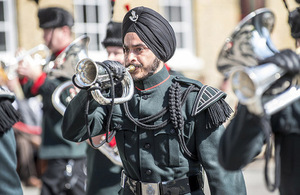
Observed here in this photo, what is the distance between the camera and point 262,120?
2.17 metres

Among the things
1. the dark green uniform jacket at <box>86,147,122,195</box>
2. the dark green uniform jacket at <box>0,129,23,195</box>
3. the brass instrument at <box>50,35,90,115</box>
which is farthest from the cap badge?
the brass instrument at <box>50,35,90,115</box>

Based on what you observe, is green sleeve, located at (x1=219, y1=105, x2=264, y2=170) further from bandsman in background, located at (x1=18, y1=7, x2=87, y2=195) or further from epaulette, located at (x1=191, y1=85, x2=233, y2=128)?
bandsman in background, located at (x1=18, y1=7, x2=87, y2=195)

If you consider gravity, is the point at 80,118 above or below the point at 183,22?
below

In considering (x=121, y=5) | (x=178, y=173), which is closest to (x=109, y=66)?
(x=178, y=173)

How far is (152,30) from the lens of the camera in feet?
10.4

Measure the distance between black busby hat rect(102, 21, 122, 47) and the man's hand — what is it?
236 cm

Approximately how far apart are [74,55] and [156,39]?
6.21 ft

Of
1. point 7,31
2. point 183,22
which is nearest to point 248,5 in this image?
point 183,22

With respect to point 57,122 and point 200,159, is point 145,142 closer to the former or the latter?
point 200,159

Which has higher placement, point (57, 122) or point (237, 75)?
point (237, 75)

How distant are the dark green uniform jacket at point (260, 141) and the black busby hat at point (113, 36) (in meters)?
2.11

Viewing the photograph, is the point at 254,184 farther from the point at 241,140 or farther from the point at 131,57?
the point at 241,140

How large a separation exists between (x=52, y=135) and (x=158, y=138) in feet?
7.84

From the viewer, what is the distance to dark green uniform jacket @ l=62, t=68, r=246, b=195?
300 cm
